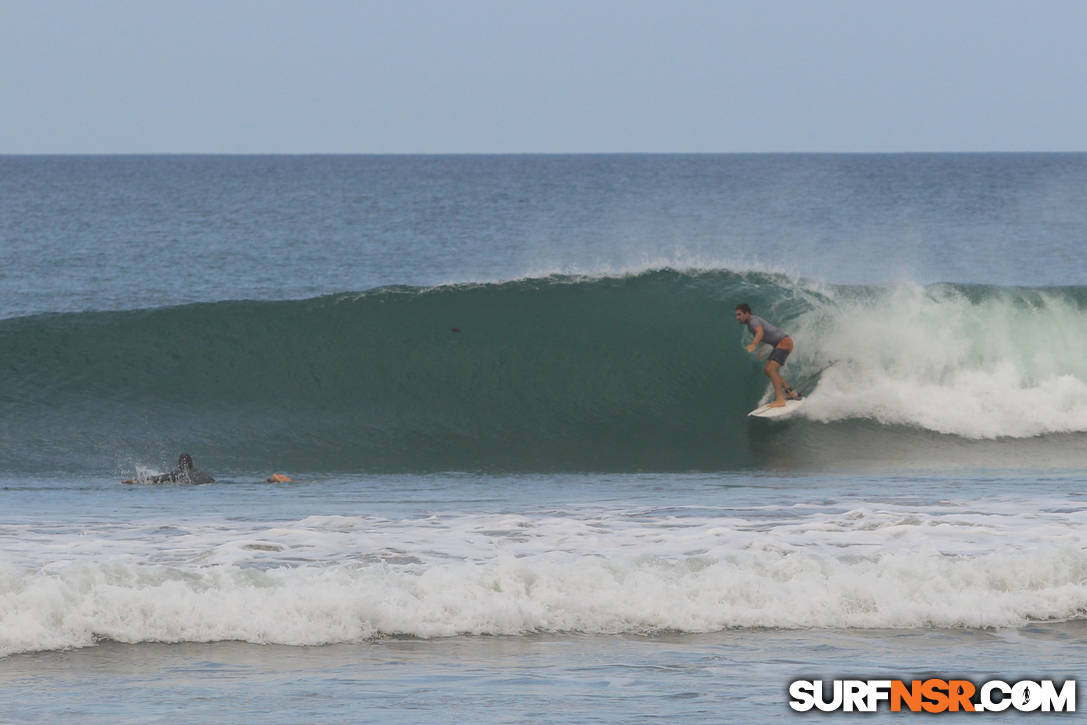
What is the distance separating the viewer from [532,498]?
39.4 feet

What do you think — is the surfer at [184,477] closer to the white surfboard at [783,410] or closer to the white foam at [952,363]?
the white surfboard at [783,410]

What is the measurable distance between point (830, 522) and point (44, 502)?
6589 millimetres

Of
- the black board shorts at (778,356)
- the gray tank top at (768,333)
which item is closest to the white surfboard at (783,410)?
the black board shorts at (778,356)

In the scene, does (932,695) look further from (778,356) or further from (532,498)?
(778,356)

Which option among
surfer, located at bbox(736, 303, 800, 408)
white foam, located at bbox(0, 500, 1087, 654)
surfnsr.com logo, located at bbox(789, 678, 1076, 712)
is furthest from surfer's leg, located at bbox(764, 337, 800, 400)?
surfnsr.com logo, located at bbox(789, 678, 1076, 712)

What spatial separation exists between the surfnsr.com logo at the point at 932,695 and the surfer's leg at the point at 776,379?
9.56m

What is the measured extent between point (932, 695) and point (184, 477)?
8.26 meters

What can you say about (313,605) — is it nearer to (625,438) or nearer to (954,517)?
(954,517)

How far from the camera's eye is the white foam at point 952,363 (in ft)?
52.6

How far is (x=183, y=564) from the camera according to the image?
8609 mm

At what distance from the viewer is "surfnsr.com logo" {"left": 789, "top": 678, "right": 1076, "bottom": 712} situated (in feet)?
20.4

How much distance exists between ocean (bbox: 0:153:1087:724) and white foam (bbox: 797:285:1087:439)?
0.04m

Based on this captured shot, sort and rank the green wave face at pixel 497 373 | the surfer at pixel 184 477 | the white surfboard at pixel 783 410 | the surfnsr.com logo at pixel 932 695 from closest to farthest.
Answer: the surfnsr.com logo at pixel 932 695, the surfer at pixel 184 477, the green wave face at pixel 497 373, the white surfboard at pixel 783 410

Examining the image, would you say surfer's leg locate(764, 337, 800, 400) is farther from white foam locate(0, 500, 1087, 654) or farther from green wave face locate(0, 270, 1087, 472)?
white foam locate(0, 500, 1087, 654)
